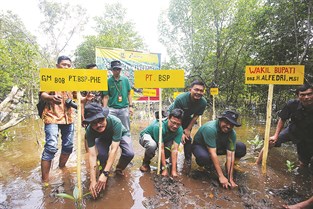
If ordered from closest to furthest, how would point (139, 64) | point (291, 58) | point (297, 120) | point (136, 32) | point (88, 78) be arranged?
point (88, 78), point (297, 120), point (291, 58), point (139, 64), point (136, 32)

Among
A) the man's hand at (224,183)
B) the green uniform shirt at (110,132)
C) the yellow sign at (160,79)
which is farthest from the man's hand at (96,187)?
the man's hand at (224,183)

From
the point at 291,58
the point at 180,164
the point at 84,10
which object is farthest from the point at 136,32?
the point at 180,164

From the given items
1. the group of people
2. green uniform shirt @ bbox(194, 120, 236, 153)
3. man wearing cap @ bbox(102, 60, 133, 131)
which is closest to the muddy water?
the group of people

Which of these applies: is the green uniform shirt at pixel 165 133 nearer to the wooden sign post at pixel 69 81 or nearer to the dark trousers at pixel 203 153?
the dark trousers at pixel 203 153

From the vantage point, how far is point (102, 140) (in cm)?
316

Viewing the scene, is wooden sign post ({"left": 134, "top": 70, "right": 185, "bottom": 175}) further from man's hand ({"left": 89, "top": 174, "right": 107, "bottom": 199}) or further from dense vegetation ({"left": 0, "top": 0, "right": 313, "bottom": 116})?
dense vegetation ({"left": 0, "top": 0, "right": 313, "bottom": 116})

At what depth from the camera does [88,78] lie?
2.55 metres

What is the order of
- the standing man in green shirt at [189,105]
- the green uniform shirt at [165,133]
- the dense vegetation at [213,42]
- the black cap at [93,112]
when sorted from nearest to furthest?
the black cap at [93,112] < the green uniform shirt at [165,133] < the standing man in green shirt at [189,105] < the dense vegetation at [213,42]

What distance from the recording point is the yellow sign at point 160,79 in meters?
3.25

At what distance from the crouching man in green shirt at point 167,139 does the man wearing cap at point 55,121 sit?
Result: 1.21 meters

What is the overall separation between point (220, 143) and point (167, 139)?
87 centimetres

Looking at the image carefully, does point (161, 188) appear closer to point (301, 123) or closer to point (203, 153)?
point (203, 153)

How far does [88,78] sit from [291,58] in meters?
7.57

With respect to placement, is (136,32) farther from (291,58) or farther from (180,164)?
(180,164)
